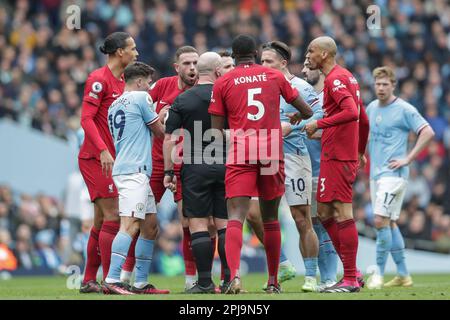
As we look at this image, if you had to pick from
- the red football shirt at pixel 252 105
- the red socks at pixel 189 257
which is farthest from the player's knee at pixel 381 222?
the red football shirt at pixel 252 105

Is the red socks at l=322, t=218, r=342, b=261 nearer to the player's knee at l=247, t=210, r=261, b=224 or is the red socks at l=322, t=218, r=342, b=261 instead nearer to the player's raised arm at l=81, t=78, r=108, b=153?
the player's knee at l=247, t=210, r=261, b=224

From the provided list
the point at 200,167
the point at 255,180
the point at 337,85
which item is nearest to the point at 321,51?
the point at 337,85

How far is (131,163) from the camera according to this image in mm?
11539

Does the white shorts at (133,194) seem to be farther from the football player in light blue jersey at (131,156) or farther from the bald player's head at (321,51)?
the bald player's head at (321,51)

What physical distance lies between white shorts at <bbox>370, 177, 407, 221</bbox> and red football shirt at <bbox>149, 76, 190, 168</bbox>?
3.18 metres

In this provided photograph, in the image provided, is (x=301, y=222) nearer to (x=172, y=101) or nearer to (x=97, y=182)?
(x=172, y=101)

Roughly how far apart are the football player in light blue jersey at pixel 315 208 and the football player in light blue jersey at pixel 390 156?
1.43 m

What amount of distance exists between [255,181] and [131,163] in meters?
1.42

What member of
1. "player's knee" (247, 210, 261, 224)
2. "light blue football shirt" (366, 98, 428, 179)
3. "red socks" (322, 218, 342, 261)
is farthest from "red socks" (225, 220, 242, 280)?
"light blue football shirt" (366, 98, 428, 179)

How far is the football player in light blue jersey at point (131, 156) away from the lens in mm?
11344

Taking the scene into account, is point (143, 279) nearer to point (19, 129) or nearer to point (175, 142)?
point (175, 142)

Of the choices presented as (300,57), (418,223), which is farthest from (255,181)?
(300,57)

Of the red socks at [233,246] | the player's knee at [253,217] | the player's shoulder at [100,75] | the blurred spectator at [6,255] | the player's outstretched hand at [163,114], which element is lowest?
the blurred spectator at [6,255]
